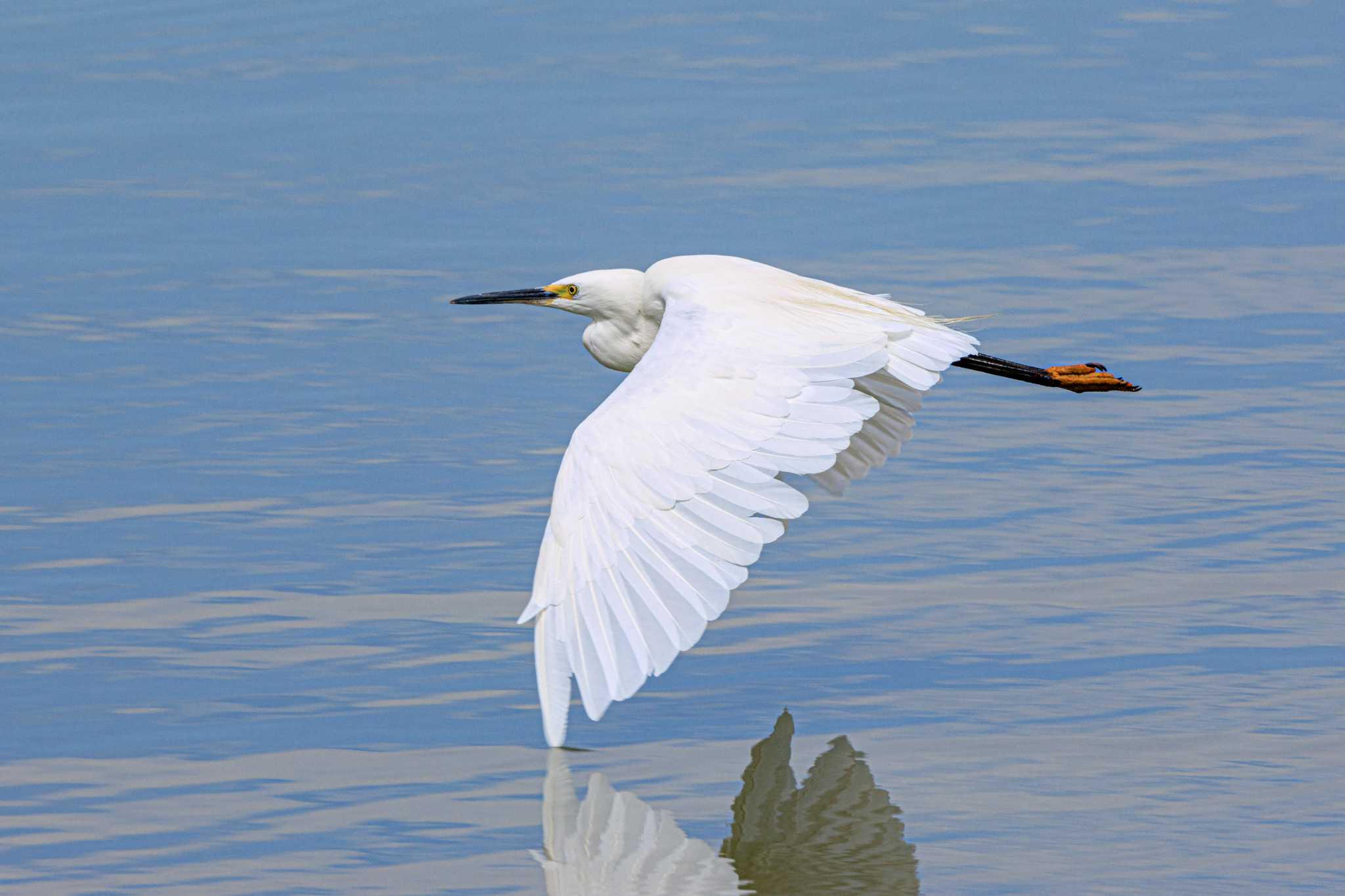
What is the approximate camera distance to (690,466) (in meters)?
5.01

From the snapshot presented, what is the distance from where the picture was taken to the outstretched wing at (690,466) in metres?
4.53

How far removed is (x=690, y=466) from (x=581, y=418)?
2733mm

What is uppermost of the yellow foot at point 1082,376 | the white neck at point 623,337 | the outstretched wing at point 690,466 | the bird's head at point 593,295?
the bird's head at point 593,295

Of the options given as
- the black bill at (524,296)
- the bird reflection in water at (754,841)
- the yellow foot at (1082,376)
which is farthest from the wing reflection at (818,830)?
the black bill at (524,296)

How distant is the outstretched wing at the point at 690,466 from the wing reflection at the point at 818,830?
0.50 metres

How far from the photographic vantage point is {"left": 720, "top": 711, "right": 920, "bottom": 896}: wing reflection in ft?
15.1

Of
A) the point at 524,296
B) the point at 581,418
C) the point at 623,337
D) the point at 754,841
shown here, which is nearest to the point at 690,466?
the point at 754,841

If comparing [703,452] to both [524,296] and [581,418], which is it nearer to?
[524,296]

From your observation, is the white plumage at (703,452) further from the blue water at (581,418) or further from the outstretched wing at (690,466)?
the blue water at (581,418)

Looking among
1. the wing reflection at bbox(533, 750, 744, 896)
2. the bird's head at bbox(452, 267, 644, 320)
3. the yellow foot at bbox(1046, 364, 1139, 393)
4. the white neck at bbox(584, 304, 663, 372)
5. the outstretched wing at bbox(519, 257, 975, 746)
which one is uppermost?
the bird's head at bbox(452, 267, 644, 320)

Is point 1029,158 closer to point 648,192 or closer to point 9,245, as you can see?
point 648,192

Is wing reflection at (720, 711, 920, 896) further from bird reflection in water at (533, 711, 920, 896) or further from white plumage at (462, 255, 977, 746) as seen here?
white plumage at (462, 255, 977, 746)

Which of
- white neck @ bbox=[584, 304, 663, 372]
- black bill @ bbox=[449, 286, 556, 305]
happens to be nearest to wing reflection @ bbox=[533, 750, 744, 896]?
white neck @ bbox=[584, 304, 663, 372]

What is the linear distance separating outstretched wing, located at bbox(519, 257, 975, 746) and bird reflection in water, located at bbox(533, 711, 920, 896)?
409 millimetres
